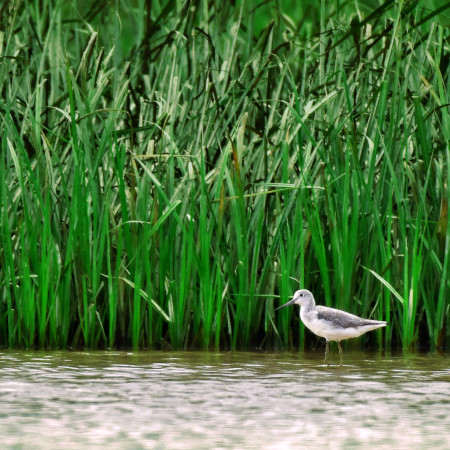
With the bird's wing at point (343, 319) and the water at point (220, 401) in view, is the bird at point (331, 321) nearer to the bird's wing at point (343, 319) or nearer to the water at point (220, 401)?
the bird's wing at point (343, 319)

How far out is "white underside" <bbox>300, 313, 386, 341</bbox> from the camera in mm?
5949

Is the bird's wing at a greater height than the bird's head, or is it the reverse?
the bird's head

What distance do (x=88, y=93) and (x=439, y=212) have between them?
2213 millimetres

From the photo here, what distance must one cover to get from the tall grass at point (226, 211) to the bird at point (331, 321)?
230mm

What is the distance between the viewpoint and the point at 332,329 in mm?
5961

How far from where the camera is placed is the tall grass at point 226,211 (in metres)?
6.25

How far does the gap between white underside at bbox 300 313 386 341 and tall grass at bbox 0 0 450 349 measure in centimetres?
28

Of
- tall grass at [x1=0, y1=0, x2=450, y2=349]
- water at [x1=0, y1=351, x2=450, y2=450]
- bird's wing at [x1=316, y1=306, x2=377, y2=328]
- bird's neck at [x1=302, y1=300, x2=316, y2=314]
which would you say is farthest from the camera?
tall grass at [x1=0, y1=0, x2=450, y2=349]

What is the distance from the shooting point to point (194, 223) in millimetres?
6617

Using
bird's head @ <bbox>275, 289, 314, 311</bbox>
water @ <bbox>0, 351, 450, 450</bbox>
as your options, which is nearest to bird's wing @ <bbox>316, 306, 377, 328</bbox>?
bird's head @ <bbox>275, 289, 314, 311</bbox>

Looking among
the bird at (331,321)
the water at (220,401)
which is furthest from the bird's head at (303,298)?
the water at (220,401)

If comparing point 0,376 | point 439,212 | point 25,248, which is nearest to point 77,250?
point 25,248

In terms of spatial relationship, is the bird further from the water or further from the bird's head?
the water

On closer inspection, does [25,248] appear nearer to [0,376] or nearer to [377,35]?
[0,376]
